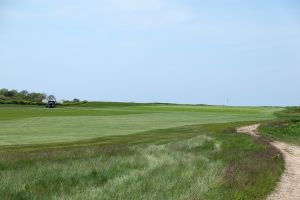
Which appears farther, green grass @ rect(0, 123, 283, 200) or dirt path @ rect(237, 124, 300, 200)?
dirt path @ rect(237, 124, 300, 200)

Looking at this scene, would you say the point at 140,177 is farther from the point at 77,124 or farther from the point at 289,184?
the point at 77,124

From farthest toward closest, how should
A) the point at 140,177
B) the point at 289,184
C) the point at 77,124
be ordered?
the point at 77,124, the point at 289,184, the point at 140,177

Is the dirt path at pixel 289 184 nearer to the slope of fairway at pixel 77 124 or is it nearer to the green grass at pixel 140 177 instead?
the green grass at pixel 140 177

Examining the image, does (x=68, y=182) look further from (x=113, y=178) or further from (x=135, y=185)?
(x=135, y=185)

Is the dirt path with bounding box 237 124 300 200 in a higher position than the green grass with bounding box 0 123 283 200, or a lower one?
lower

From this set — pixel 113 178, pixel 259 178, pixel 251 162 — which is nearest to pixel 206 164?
pixel 251 162

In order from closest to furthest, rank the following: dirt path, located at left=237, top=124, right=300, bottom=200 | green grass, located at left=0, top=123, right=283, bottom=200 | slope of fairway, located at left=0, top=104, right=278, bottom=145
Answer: green grass, located at left=0, top=123, right=283, bottom=200 < dirt path, located at left=237, top=124, right=300, bottom=200 < slope of fairway, located at left=0, top=104, right=278, bottom=145

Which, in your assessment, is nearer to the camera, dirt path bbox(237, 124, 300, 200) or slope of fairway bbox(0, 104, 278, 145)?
dirt path bbox(237, 124, 300, 200)

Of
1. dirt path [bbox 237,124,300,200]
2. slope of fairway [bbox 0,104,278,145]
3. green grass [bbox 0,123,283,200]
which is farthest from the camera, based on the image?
slope of fairway [bbox 0,104,278,145]

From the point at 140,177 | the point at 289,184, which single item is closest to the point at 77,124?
the point at 140,177

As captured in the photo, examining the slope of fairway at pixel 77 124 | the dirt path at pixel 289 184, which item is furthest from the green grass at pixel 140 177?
the slope of fairway at pixel 77 124

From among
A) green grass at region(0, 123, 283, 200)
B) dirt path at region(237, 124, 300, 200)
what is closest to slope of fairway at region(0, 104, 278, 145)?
green grass at region(0, 123, 283, 200)

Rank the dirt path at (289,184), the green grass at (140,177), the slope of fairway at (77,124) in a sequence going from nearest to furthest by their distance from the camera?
the green grass at (140,177)
the dirt path at (289,184)
the slope of fairway at (77,124)

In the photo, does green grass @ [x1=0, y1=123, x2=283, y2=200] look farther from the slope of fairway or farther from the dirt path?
the slope of fairway
